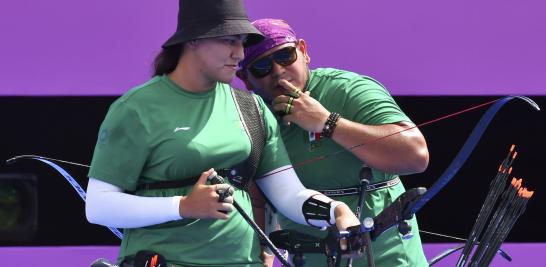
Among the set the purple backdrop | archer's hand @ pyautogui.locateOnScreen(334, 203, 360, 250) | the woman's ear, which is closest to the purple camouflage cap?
the woman's ear

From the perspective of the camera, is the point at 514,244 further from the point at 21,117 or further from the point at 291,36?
the point at 21,117

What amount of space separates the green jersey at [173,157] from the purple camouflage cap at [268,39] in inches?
18.5

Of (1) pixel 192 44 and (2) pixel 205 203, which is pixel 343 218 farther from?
(1) pixel 192 44

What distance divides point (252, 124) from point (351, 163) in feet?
1.61

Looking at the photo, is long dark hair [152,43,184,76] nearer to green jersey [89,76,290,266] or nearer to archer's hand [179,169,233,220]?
green jersey [89,76,290,266]

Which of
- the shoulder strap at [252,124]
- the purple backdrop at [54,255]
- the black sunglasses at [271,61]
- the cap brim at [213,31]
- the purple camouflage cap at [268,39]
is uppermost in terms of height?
the cap brim at [213,31]

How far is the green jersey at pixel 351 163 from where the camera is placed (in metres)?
3.31

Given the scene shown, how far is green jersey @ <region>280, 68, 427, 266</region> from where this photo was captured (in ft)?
10.9

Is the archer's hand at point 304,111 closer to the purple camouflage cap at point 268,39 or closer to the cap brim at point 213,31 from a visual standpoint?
the purple camouflage cap at point 268,39

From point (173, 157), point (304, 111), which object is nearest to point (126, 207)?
point (173, 157)

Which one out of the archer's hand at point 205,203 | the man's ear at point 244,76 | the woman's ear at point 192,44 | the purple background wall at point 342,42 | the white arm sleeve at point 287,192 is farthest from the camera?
the purple background wall at point 342,42

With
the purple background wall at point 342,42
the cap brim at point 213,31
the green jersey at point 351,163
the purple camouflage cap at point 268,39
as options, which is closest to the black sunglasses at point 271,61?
the purple camouflage cap at point 268,39

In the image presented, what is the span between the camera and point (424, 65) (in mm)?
4266

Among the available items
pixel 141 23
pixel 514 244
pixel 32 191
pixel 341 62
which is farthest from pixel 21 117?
pixel 514 244
